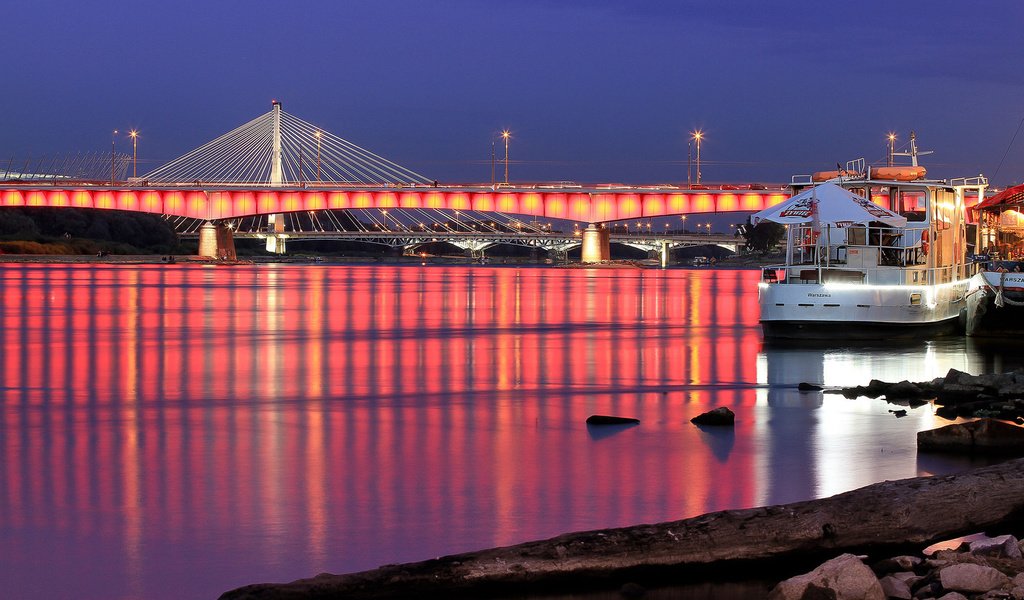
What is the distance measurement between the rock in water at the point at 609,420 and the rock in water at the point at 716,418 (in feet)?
2.65

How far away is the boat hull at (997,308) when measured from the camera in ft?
118

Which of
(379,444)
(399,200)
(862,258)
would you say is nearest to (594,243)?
(399,200)

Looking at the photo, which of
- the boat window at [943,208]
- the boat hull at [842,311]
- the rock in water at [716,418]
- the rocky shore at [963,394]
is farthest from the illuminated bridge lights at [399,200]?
the rock in water at [716,418]

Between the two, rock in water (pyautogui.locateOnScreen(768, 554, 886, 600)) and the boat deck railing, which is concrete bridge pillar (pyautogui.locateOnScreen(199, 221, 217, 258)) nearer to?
the boat deck railing

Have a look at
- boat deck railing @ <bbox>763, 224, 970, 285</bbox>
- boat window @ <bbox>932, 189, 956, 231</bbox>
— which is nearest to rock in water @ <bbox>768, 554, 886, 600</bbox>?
boat deck railing @ <bbox>763, 224, 970, 285</bbox>

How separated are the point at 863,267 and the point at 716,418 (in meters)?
19.0

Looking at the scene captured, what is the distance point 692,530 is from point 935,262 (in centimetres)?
2934

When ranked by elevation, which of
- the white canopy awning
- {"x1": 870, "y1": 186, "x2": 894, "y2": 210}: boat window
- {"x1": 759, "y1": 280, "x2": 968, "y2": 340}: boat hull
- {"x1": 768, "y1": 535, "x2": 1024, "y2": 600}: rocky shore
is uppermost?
{"x1": 870, "y1": 186, "x2": 894, "y2": 210}: boat window

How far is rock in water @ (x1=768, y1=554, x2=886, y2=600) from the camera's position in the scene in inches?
310

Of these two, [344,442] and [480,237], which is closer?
[344,442]

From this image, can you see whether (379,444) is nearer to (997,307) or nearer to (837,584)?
(837,584)

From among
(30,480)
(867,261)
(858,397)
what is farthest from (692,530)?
(867,261)

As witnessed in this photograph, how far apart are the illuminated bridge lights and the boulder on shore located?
111553 mm

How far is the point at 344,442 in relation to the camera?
15.4 metres
